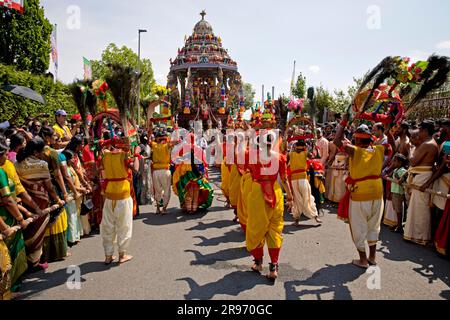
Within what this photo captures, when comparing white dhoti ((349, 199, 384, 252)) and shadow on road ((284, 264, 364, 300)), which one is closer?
shadow on road ((284, 264, 364, 300))

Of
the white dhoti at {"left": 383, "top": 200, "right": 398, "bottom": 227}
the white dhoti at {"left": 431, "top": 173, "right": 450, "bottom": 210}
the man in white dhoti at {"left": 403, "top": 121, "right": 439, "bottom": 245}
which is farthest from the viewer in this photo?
the white dhoti at {"left": 383, "top": 200, "right": 398, "bottom": 227}

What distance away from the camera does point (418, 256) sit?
4.91 meters

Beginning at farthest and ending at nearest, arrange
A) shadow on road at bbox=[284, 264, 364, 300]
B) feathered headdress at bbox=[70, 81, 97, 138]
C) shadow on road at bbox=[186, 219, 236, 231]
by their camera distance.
A: shadow on road at bbox=[186, 219, 236, 231]
feathered headdress at bbox=[70, 81, 97, 138]
shadow on road at bbox=[284, 264, 364, 300]

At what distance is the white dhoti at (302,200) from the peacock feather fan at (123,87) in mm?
3634

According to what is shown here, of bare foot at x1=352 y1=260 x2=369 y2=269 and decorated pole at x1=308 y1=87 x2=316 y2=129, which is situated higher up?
decorated pole at x1=308 y1=87 x2=316 y2=129

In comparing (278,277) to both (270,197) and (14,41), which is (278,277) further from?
(14,41)

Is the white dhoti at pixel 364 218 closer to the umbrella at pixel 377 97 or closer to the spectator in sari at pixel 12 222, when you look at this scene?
the umbrella at pixel 377 97

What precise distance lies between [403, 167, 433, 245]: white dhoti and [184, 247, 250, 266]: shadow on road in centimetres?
277

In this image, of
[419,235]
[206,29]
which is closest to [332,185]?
[419,235]

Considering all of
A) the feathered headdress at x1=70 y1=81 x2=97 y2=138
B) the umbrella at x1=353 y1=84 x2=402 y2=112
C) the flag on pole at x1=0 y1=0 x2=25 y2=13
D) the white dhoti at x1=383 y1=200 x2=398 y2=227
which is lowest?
the white dhoti at x1=383 y1=200 x2=398 y2=227

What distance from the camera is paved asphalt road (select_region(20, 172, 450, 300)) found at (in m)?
3.81

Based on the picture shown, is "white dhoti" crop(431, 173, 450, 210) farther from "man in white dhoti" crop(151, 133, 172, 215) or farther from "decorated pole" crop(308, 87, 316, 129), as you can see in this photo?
"man in white dhoti" crop(151, 133, 172, 215)

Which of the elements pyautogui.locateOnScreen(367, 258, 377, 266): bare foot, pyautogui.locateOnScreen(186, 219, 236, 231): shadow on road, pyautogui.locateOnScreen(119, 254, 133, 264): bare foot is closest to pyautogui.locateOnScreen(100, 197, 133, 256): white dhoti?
pyautogui.locateOnScreen(119, 254, 133, 264): bare foot
